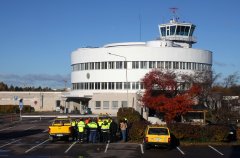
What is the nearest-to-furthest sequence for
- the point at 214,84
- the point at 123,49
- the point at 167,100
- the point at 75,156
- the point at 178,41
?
the point at 75,156
the point at 167,100
the point at 214,84
the point at 123,49
the point at 178,41

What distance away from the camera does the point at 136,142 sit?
33938mm

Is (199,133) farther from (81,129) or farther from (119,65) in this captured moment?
(119,65)

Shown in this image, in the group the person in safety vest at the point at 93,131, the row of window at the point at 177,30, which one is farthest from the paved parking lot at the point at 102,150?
the row of window at the point at 177,30

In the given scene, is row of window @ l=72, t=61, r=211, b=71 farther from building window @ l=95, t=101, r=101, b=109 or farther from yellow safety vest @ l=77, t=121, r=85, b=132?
yellow safety vest @ l=77, t=121, r=85, b=132

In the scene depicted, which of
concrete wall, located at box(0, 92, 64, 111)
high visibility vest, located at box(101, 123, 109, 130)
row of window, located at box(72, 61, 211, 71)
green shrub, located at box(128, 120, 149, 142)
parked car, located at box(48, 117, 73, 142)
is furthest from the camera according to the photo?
concrete wall, located at box(0, 92, 64, 111)

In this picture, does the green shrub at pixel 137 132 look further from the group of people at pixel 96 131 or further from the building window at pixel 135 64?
the building window at pixel 135 64

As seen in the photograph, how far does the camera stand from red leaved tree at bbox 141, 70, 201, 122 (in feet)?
182

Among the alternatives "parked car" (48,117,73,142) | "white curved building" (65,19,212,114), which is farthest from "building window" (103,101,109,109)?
"parked car" (48,117,73,142)

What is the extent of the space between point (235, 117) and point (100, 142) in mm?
23530

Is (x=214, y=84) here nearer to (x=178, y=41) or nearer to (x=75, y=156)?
(x=178, y=41)

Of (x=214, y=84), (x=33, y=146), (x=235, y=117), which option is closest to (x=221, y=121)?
(x=235, y=117)

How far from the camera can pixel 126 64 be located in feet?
290

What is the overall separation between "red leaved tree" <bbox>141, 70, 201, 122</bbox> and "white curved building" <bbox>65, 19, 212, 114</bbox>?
2251 cm

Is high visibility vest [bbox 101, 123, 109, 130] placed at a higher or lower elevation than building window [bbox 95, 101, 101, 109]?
lower
